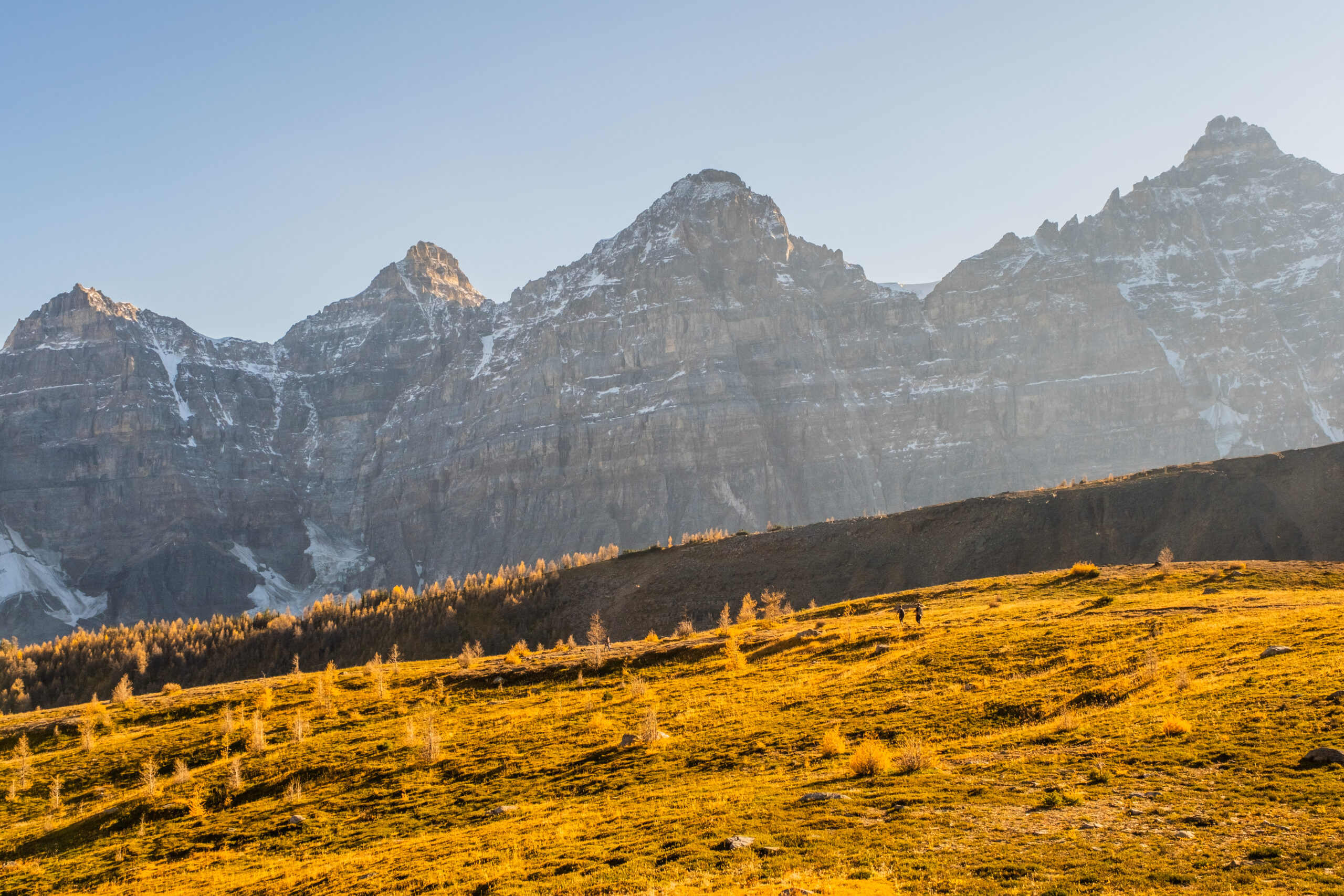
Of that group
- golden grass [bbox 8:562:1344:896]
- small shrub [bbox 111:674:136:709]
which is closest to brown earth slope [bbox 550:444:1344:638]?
small shrub [bbox 111:674:136:709]

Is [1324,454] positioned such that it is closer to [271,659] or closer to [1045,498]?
[1045,498]

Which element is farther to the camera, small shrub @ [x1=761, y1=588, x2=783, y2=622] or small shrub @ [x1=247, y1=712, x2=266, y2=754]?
small shrub @ [x1=761, y1=588, x2=783, y2=622]

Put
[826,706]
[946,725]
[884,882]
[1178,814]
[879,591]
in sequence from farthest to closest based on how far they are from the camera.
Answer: [879,591] → [826,706] → [946,725] → [1178,814] → [884,882]

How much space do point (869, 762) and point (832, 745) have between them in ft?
9.63

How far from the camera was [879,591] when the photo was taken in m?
102

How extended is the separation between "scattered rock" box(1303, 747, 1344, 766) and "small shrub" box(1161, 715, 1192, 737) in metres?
2.89

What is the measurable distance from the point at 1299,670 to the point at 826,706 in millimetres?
11749

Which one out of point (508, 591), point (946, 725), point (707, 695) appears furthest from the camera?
point (508, 591)

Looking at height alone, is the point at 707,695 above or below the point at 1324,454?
below

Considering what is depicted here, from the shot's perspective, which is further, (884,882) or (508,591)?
(508,591)

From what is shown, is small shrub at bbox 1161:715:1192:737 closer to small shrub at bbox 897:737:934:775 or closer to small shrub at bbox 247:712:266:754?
small shrub at bbox 897:737:934:775

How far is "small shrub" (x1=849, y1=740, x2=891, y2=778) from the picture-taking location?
68.0 ft

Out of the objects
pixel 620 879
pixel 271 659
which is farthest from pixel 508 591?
pixel 620 879

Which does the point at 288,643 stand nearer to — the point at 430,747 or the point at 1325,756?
the point at 430,747
